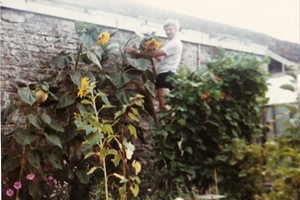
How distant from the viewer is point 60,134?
280cm

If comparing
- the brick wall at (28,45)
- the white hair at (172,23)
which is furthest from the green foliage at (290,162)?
the brick wall at (28,45)

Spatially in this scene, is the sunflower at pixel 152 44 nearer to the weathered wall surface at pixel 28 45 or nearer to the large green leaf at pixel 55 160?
the weathered wall surface at pixel 28 45

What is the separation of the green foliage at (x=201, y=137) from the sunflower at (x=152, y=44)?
384 mm

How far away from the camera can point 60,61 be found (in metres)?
2.86

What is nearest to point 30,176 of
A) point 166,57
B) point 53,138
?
point 53,138

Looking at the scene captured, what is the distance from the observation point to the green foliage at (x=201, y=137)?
3252mm

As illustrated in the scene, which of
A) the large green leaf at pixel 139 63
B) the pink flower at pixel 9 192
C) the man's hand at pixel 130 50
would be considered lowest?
the pink flower at pixel 9 192

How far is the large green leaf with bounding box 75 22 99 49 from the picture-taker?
2893 millimetres

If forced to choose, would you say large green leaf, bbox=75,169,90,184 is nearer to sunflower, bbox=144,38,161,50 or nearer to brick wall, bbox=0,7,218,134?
brick wall, bbox=0,7,218,134

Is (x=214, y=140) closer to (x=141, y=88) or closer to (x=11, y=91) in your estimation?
(x=141, y=88)

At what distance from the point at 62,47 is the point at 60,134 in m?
0.86

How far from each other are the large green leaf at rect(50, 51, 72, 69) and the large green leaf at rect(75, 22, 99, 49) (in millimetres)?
195

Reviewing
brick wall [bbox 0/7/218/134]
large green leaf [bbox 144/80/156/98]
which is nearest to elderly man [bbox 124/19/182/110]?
large green leaf [bbox 144/80/156/98]

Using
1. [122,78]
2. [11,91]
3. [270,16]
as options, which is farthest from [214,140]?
[11,91]
